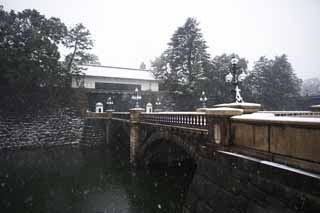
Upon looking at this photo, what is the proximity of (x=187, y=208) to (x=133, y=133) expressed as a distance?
379 inches

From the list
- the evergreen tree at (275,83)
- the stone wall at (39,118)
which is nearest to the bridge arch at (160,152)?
the stone wall at (39,118)

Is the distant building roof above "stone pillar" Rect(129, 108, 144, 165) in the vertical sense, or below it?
above

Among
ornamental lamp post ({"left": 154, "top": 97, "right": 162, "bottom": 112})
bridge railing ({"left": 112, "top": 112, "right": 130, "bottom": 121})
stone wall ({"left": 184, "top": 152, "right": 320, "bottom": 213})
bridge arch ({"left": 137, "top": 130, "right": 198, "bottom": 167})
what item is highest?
ornamental lamp post ({"left": 154, "top": 97, "right": 162, "bottom": 112})

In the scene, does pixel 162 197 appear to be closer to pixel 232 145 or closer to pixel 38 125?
pixel 232 145

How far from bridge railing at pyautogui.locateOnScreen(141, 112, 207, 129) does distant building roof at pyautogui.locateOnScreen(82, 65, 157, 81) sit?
2186 centimetres

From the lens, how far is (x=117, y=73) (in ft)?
114

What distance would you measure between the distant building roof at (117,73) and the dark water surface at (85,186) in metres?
18.5

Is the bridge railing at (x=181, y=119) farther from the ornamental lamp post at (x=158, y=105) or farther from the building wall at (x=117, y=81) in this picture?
the building wall at (x=117, y=81)

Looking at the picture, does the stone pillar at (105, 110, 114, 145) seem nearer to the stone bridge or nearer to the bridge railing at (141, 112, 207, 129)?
the bridge railing at (141, 112, 207, 129)

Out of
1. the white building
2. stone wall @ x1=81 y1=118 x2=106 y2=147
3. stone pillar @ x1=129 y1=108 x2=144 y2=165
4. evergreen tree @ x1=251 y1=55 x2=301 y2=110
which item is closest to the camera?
stone pillar @ x1=129 y1=108 x2=144 y2=165

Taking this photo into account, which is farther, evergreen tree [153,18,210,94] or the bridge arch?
evergreen tree [153,18,210,94]

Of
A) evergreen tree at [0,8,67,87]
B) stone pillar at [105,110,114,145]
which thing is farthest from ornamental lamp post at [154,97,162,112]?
evergreen tree at [0,8,67,87]

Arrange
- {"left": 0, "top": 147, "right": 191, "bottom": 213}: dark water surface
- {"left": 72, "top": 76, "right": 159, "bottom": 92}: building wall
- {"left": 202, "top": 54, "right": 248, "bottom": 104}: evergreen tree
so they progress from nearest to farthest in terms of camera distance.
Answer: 1. {"left": 0, "top": 147, "right": 191, "bottom": 213}: dark water surface
2. {"left": 72, "top": 76, "right": 159, "bottom": 92}: building wall
3. {"left": 202, "top": 54, "right": 248, "bottom": 104}: evergreen tree

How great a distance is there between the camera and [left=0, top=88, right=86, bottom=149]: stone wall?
20172 mm
